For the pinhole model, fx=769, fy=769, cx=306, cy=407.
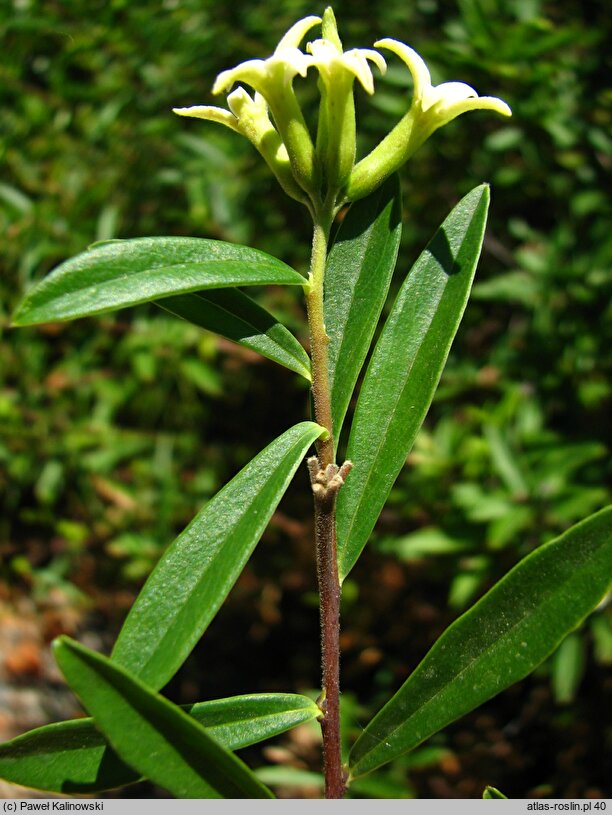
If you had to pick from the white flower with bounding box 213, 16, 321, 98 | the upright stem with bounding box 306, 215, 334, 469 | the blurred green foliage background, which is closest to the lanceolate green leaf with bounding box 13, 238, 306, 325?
the upright stem with bounding box 306, 215, 334, 469

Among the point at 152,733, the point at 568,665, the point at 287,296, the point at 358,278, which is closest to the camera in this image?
the point at 152,733

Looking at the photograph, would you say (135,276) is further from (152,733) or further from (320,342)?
(152,733)

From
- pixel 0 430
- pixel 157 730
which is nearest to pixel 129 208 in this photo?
pixel 0 430

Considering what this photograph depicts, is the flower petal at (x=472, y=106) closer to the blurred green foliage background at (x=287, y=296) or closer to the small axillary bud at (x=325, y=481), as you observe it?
the small axillary bud at (x=325, y=481)

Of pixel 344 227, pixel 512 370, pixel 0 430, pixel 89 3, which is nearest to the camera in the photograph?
pixel 344 227

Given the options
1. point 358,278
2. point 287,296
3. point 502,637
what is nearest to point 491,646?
point 502,637

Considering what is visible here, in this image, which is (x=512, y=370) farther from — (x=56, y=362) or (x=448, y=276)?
(x=56, y=362)
